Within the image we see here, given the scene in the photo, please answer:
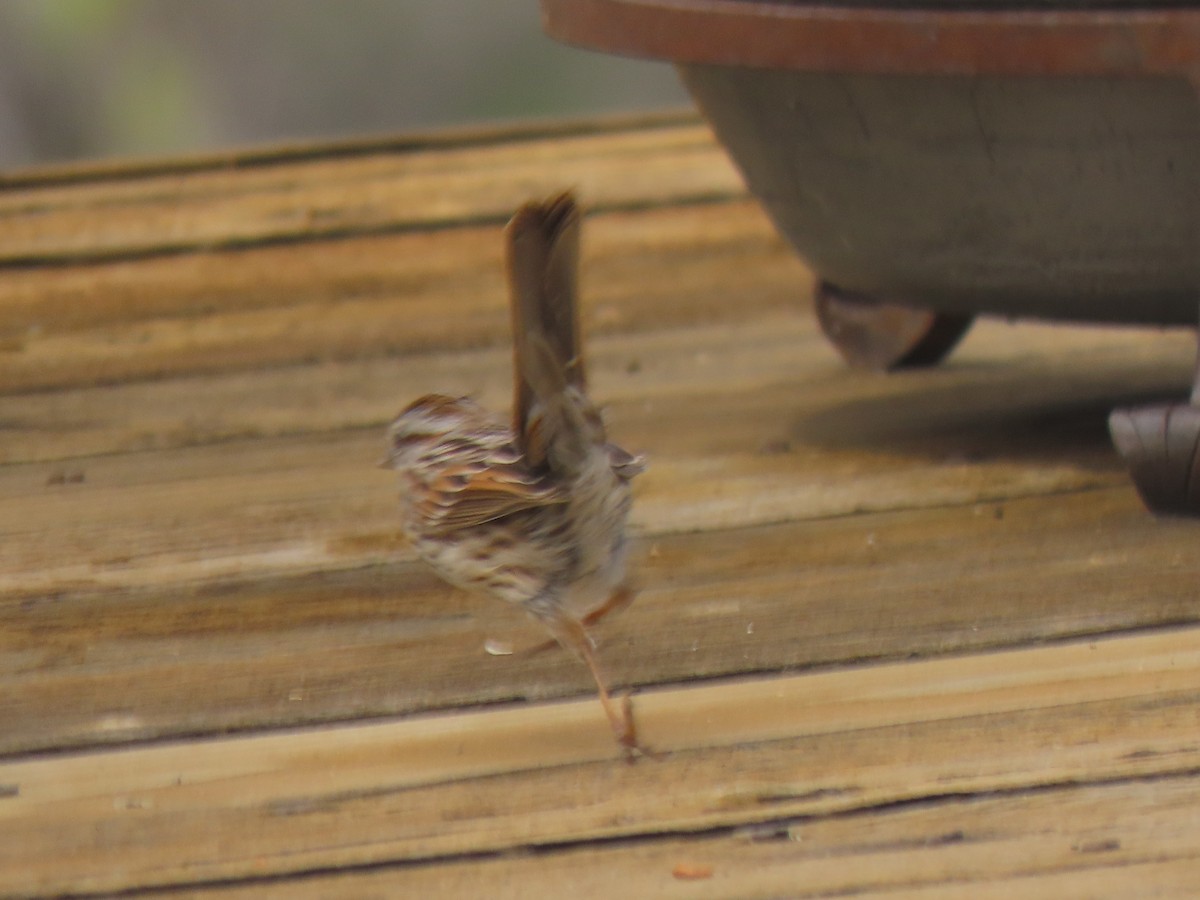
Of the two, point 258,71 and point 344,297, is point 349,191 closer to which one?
point 344,297

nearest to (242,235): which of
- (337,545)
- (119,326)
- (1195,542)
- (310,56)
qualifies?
(119,326)

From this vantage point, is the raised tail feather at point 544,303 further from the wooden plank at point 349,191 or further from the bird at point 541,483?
the wooden plank at point 349,191

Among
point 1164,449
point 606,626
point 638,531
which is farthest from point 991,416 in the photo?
point 606,626

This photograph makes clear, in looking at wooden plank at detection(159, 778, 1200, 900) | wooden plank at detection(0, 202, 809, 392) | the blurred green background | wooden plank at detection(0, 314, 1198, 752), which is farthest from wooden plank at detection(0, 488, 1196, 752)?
the blurred green background

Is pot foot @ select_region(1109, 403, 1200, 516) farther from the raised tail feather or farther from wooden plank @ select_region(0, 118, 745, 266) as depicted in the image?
wooden plank @ select_region(0, 118, 745, 266)

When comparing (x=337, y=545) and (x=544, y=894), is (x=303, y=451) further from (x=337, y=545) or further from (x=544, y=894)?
(x=544, y=894)
